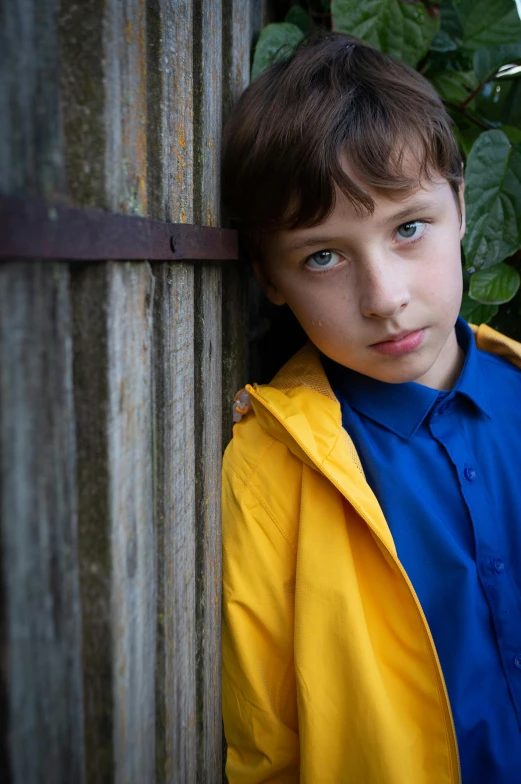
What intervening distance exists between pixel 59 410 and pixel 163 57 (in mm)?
472

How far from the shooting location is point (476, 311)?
147 cm

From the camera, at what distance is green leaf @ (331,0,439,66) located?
1.33m

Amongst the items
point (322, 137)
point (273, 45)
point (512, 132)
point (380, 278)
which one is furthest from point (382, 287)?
point (512, 132)

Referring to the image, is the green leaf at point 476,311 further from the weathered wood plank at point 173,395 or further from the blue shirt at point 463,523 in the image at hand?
the weathered wood plank at point 173,395

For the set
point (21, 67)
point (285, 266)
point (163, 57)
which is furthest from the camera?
point (285, 266)

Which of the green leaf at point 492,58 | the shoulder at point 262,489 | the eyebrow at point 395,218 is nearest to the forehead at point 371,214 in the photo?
Answer: the eyebrow at point 395,218

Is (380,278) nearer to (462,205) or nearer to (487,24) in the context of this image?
(462,205)

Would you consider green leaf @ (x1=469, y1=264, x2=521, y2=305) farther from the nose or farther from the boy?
the nose

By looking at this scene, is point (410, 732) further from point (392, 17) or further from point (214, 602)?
point (392, 17)

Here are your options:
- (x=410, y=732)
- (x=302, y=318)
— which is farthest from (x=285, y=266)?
(x=410, y=732)

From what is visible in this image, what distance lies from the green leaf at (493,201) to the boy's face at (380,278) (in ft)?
0.53

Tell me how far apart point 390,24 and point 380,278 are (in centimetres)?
66

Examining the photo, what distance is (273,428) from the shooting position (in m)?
1.11

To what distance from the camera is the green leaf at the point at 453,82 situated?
1.49 meters
